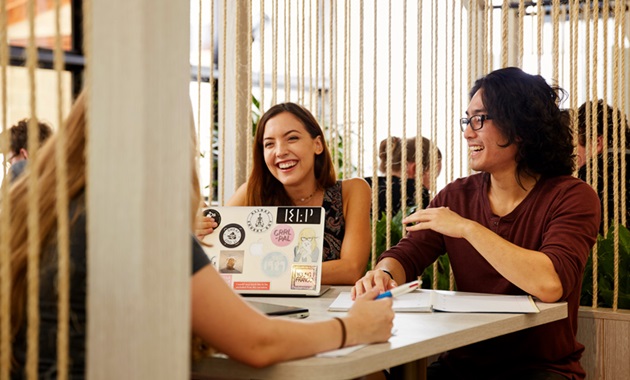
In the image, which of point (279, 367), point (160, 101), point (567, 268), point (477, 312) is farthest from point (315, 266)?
point (160, 101)

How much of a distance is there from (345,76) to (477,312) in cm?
162

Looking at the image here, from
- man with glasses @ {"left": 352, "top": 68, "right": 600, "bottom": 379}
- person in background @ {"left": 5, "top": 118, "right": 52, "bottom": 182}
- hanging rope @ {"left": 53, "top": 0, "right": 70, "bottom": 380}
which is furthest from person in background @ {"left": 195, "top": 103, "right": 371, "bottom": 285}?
hanging rope @ {"left": 53, "top": 0, "right": 70, "bottom": 380}

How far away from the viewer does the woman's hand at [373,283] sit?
1.98m

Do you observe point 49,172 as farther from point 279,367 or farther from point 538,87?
point 538,87

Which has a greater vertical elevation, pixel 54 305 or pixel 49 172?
pixel 49 172

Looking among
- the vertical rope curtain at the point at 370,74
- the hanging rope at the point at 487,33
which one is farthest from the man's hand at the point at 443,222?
the hanging rope at the point at 487,33

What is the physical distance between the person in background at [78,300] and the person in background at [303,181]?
1.33 metres

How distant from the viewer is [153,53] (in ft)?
2.98

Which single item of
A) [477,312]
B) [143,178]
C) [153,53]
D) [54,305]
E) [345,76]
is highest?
[345,76]

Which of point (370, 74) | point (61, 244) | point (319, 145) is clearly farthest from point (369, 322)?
point (370, 74)

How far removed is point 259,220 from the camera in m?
2.19

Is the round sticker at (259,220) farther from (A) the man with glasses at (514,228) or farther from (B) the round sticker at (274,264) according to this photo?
(A) the man with glasses at (514,228)

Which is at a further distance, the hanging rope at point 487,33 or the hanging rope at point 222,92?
the hanging rope at point 222,92

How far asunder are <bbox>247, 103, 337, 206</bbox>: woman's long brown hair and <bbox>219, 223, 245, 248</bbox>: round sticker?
0.49m
